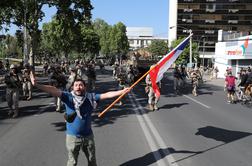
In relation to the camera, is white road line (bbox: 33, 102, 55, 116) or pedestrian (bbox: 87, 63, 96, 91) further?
pedestrian (bbox: 87, 63, 96, 91)

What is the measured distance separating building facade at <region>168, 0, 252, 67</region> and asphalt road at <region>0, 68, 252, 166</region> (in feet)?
312

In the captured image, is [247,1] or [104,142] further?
[247,1]

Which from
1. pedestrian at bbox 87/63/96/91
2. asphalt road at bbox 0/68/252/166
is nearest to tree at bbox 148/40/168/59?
pedestrian at bbox 87/63/96/91

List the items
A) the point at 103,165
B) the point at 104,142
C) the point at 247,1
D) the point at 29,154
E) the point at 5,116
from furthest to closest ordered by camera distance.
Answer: the point at 247,1 < the point at 5,116 < the point at 104,142 < the point at 29,154 < the point at 103,165

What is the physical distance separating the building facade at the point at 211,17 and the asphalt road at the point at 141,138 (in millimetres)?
94968

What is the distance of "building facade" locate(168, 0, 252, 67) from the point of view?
106 metres

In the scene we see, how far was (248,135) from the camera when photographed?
9.59 m

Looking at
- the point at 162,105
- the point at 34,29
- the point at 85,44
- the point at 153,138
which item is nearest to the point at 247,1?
the point at 85,44

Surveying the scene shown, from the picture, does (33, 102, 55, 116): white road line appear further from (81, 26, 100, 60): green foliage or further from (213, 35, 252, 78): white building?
(81, 26, 100, 60): green foliage

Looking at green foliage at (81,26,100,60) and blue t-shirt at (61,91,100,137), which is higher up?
green foliage at (81,26,100,60)

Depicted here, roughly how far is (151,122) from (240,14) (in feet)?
335

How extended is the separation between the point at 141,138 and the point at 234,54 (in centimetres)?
3357

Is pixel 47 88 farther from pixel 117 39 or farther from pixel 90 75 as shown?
pixel 117 39

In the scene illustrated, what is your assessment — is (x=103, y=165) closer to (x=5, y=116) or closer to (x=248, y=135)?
(x=248, y=135)
